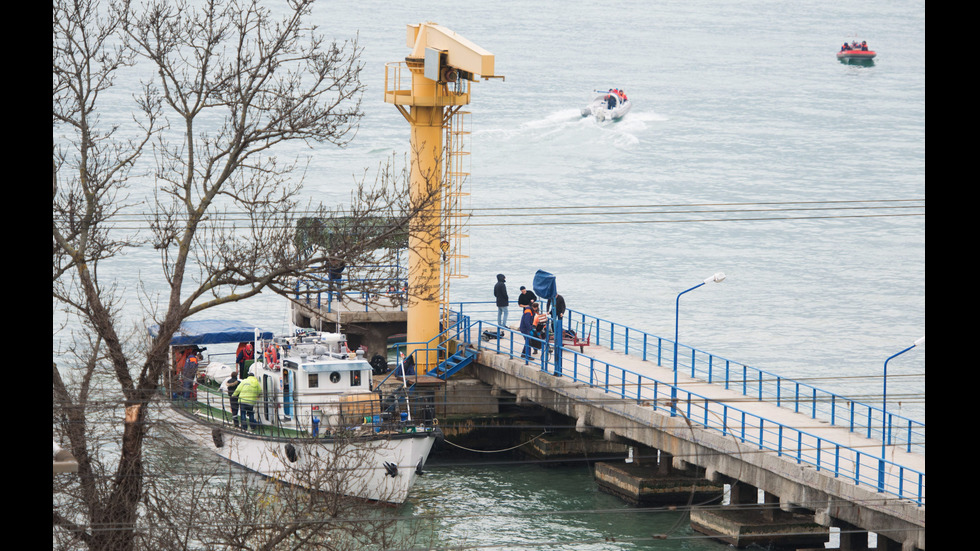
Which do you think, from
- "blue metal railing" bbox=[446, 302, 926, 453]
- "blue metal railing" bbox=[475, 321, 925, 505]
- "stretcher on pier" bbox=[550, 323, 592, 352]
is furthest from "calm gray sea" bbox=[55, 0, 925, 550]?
"stretcher on pier" bbox=[550, 323, 592, 352]

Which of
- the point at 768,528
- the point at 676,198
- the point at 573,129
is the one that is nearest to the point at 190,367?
the point at 768,528

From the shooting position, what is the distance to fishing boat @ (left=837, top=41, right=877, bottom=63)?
131500 millimetres

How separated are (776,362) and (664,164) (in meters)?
38.8

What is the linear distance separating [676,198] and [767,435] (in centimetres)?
4690

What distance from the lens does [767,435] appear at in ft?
87.6

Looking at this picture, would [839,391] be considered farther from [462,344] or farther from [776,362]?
[462,344]

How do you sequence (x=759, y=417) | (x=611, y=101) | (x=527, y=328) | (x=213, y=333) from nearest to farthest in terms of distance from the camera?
1. (x=759, y=417)
2. (x=527, y=328)
3. (x=213, y=333)
4. (x=611, y=101)

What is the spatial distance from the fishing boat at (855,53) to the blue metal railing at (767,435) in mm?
107042

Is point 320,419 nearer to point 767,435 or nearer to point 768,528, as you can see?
point 767,435

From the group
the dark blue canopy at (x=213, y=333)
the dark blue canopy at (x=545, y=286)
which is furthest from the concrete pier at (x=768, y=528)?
the dark blue canopy at (x=213, y=333)

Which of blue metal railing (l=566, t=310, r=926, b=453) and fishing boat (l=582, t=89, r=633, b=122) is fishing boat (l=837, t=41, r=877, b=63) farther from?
blue metal railing (l=566, t=310, r=926, b=453)

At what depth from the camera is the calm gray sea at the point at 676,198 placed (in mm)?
40969
